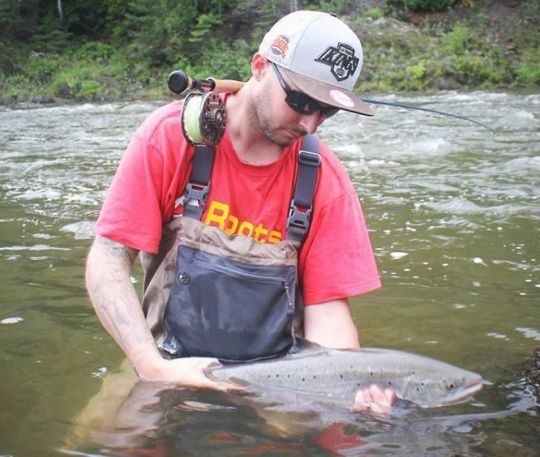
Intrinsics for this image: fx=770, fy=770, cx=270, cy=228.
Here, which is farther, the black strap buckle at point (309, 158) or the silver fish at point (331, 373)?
Result: the black strap buckle at point (309, 158)

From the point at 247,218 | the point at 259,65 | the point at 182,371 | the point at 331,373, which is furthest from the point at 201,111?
the point at 331,373

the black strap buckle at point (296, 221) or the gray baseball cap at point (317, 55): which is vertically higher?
the gray baseball cap at point (317, 55)

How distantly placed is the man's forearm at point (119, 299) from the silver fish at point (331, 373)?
35cm

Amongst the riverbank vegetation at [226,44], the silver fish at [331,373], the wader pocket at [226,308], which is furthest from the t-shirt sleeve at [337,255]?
the riverbank vegetation at [226,44]

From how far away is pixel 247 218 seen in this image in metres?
3.79

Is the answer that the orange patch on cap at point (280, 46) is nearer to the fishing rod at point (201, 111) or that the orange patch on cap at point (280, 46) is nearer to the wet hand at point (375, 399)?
the fishing rod at point (201, 111)

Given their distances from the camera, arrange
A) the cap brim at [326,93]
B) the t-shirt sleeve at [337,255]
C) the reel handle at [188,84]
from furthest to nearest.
Answer: the t-shirt sleeve at [337,255], the reel handle at [188,84], the cap brim at [326,93]

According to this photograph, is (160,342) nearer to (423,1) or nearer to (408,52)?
(408,52)

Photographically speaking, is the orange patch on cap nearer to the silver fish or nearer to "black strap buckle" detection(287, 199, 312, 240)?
"black strap buckle" detection(287, 199, 312, 240)

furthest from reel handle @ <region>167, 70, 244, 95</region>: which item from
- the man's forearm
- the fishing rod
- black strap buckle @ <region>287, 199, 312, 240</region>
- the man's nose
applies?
the man's forearm

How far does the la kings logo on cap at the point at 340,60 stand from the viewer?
347 centimetres

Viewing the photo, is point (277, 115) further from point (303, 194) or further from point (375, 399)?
point (375, 399)

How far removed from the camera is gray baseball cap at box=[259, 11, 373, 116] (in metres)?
3.43

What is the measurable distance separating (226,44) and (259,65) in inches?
1303
